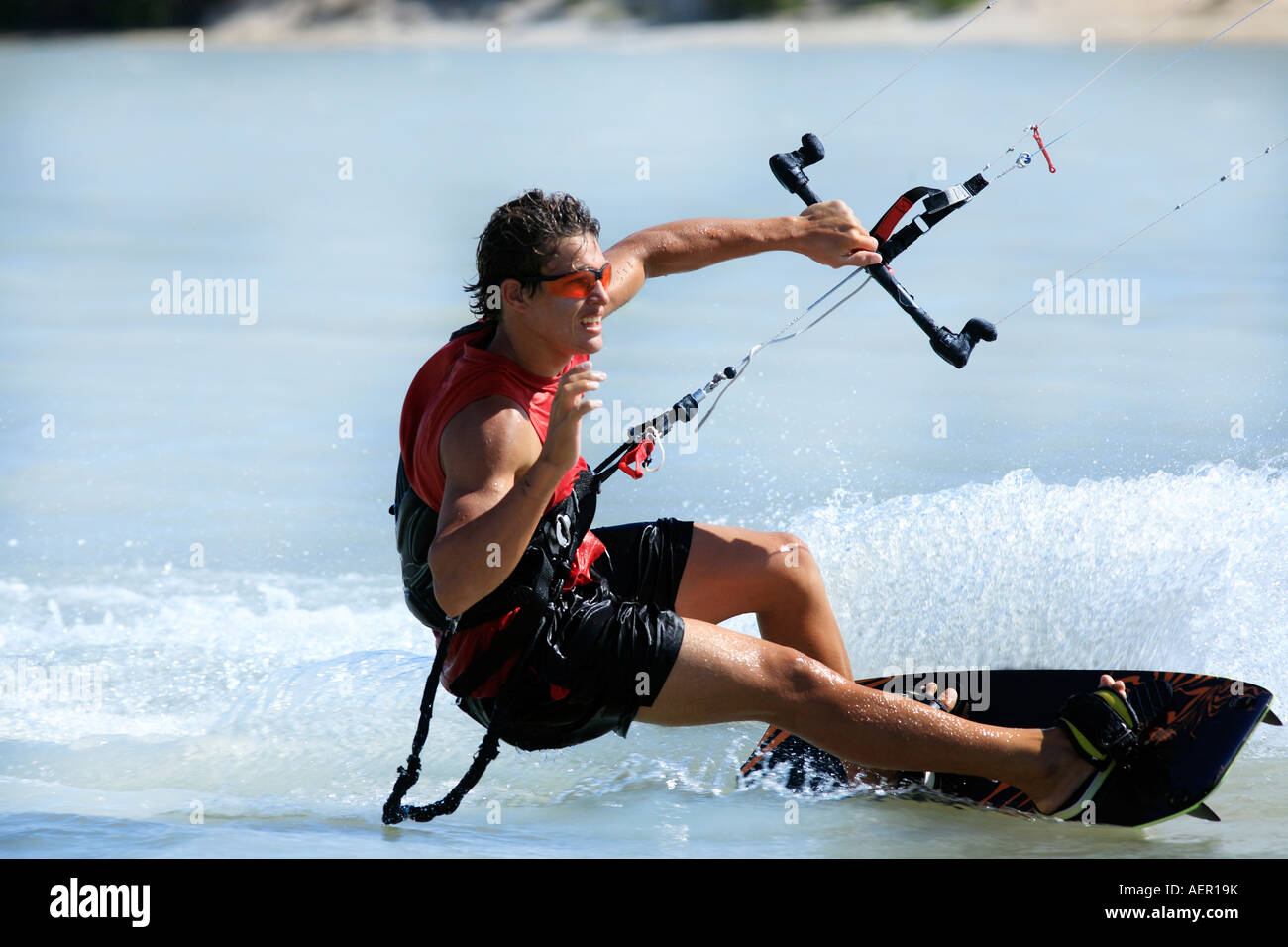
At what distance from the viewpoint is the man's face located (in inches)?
125

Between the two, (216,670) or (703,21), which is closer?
(216,670)

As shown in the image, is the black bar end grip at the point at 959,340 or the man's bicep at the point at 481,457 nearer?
the man's bicep at the point at 481,457

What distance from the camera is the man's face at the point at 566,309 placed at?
10.4ft

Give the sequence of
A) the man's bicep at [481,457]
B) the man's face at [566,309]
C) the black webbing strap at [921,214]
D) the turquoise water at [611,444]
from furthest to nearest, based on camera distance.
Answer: the turquoise water at [611,444] < the black webbing strap at [921,214] < the man's face at [566,309] < the man's bicep at [481,457]

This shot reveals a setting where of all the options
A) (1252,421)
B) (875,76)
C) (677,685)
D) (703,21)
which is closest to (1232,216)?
(1252,421)

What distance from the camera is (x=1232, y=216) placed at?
32.8 ft

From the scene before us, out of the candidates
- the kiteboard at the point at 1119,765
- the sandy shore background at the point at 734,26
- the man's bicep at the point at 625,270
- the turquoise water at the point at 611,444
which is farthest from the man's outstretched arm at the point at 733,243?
the sandy shore background at the point at 734,26

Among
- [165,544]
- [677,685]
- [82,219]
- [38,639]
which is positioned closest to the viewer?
[677,685]

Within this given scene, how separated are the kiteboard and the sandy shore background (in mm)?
13398

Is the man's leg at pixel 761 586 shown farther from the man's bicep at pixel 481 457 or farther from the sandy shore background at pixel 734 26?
the sandy shore background at pixel 734 26

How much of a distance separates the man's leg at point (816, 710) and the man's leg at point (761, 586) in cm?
35

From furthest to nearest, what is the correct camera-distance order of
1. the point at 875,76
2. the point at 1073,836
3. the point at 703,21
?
the point at 703,21 → the point at 875,76 → the point at 1073,836

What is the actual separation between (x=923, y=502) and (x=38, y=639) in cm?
291
